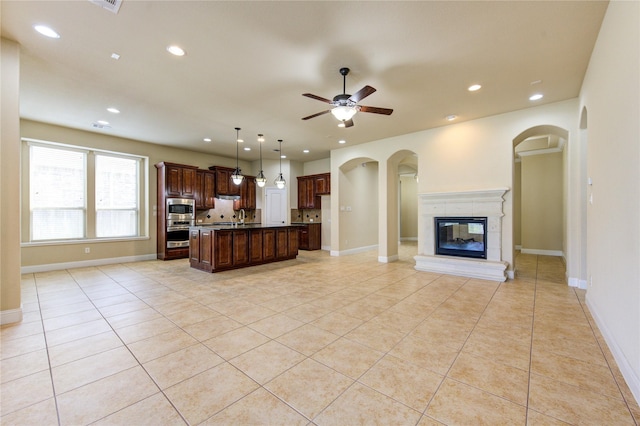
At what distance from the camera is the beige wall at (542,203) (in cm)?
714

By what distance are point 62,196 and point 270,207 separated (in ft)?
18.0

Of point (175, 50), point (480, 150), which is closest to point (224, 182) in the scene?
point (175, 50)

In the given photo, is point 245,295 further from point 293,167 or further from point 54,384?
point 293,167

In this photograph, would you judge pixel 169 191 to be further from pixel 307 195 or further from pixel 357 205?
pixel 357 205

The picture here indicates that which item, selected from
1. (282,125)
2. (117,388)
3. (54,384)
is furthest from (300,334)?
(282,125)

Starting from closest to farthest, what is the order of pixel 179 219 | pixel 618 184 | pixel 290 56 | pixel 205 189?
pixel 618 184
pixel 290 56
pixel 179 219
pixel 205 189

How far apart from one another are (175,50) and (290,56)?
4.31 feet

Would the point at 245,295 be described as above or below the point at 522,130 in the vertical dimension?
below

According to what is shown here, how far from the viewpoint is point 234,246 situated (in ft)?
19.2

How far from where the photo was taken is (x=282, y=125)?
5.70m

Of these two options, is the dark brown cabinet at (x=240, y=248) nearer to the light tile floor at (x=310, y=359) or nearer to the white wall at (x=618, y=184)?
the light tile floor at (x=310, y=359)

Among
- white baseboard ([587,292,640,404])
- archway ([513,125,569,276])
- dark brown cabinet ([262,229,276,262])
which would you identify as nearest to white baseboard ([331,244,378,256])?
dark brown cabinet ([262,229,276,262])

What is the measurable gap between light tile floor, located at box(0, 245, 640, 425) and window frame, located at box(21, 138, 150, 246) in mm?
2356

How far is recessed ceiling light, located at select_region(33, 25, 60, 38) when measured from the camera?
8.95 ft
